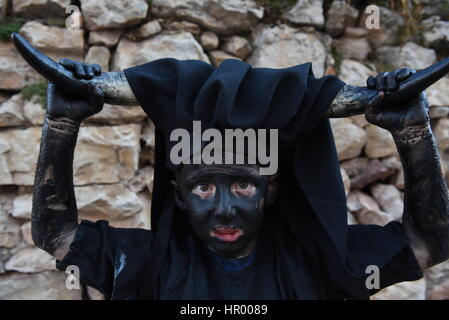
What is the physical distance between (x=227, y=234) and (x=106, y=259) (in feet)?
1.23

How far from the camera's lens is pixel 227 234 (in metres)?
1.24

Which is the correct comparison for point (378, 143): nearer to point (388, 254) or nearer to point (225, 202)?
point (388, 254)

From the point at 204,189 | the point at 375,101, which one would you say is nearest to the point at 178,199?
the point at 204,189

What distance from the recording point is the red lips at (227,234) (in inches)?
48.5

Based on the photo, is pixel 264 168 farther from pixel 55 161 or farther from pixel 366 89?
pixel 55 161

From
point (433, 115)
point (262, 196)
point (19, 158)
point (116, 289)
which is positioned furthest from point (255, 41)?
point (116, 289)

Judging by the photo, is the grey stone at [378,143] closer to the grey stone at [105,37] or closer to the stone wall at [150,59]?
the stone wall at [150,59]

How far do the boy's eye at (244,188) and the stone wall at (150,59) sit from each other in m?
1.28

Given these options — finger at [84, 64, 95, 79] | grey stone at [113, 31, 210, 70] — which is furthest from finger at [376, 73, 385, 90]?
grey stone at [113, 31, 210, 70]

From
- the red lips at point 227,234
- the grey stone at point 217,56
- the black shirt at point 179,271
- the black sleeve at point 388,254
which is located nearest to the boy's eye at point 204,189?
the red lips at point 227,234

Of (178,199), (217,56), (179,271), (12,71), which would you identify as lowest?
(179,271)

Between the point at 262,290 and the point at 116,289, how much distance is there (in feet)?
1.41

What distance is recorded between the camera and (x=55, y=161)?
124 centimetres

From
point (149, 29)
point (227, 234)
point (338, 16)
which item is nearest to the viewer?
point (227, 234)
